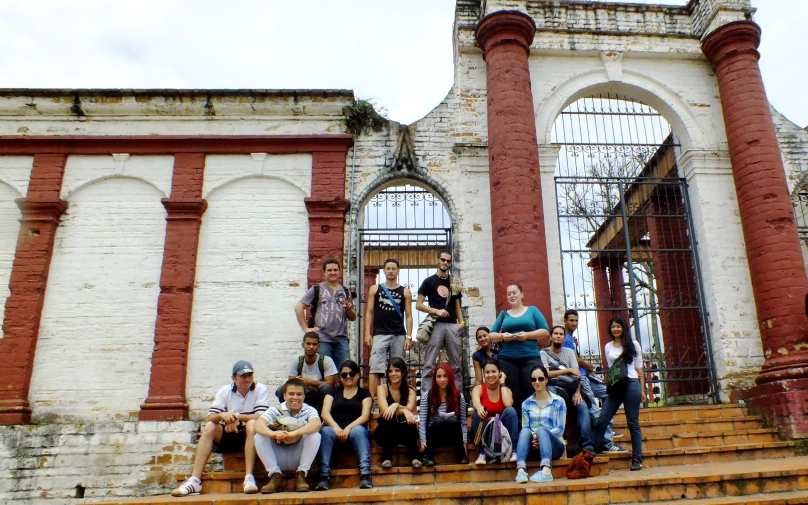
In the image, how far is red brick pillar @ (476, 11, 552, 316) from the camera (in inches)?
326

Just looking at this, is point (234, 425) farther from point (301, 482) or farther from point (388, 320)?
point (388, 320)

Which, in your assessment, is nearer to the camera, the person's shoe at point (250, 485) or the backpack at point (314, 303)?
the person's shoe at point (250, 485)

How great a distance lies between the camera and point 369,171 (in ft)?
31.2

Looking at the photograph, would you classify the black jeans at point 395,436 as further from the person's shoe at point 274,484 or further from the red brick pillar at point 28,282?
the red brick pillar at point 28,282

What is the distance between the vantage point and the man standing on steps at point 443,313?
22.4 ft

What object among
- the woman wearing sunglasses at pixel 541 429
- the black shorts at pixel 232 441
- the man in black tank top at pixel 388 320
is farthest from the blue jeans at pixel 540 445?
the black shorts at pixel 232 441

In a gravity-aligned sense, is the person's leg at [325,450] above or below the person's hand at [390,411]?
below

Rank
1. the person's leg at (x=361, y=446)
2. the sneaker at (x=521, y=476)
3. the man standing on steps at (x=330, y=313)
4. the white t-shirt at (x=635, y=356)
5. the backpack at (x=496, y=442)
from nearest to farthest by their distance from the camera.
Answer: the sneaker at (x=521, y=476)
the person's leg at (x=361, y=446)
the backpack at (x=496, y=442)
the white t-shirt at (x=635, y=356)
the man standing on steps at (x=330, y=313)

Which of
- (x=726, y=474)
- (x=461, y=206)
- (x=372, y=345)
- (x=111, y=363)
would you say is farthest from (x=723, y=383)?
(x=111, y=363)

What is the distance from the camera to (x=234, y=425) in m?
5.95

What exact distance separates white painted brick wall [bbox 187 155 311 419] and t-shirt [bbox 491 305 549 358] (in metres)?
3.47

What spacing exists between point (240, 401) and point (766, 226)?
26.0 ft

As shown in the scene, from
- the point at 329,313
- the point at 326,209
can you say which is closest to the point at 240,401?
the point at 329,313

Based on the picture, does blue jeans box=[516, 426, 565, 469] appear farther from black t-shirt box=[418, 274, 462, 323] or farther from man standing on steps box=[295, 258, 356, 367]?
man standing on steps box=[295, 258, 356, 367]
